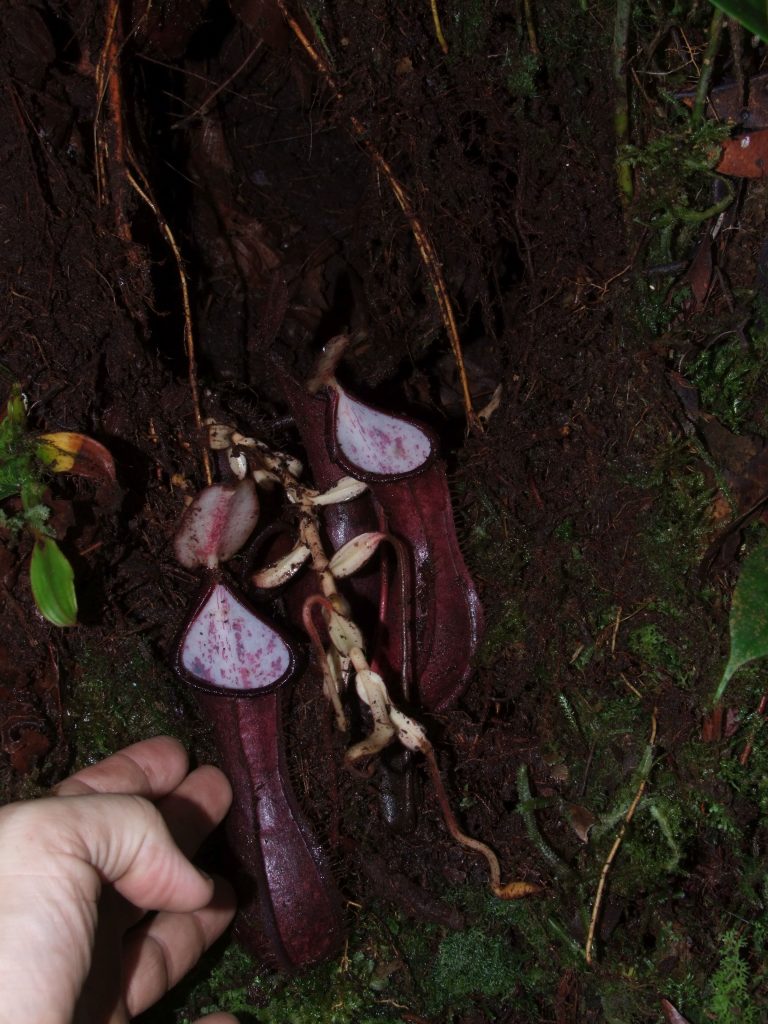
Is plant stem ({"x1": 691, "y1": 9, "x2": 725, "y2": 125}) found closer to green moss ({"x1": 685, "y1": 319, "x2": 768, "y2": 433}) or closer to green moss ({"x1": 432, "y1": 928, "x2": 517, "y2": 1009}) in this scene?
green moss ({"x1": 685, "y1": 319, "x2": 768, "y2": 433})

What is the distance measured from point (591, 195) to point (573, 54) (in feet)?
1.02

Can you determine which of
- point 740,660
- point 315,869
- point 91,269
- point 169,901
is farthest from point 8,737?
point 740,660

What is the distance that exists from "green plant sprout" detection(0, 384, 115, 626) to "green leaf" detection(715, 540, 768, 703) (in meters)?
1.16

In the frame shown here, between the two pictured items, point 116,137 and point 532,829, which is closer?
point 116,137

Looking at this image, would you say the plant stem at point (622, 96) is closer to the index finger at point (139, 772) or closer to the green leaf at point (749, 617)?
the green leaf at point (749, 617)

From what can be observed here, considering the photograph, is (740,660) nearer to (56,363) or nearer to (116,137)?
(56,363)

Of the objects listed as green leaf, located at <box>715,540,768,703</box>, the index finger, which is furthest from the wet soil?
green leaf, located at <box>715,540,768,703</box>

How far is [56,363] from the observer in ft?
5.50

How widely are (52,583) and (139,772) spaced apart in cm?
46

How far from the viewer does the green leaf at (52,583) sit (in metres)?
1.48

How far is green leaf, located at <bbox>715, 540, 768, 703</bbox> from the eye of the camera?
132 centimetres

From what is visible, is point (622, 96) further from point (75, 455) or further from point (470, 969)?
point (470, 969)

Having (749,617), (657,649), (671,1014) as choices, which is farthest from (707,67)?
(671,1014)

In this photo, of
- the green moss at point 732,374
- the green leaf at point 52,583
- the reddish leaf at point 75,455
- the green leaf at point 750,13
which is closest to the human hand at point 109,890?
the green leaf at point 52,583
